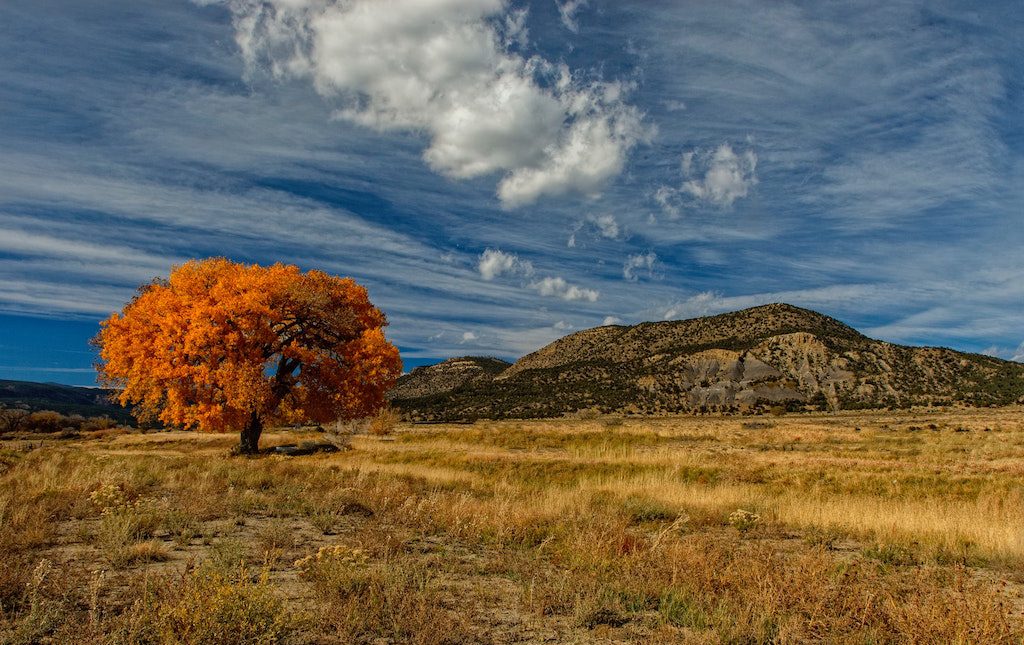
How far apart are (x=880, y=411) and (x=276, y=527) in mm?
88729

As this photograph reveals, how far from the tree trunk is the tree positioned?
0.16 feet

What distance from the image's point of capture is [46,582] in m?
6.09

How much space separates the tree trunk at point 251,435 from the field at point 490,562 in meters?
10.7

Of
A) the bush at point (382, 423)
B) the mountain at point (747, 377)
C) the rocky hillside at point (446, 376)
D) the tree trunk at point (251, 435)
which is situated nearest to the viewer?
the tree trunk at point (251, 435)

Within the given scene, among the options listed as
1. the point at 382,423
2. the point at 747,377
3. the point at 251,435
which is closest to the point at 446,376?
the point at 747,377

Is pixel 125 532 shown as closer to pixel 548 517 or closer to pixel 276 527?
pixel 276 527

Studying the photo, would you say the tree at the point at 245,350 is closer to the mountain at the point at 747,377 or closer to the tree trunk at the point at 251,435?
the tree trunk at the point at 251,435

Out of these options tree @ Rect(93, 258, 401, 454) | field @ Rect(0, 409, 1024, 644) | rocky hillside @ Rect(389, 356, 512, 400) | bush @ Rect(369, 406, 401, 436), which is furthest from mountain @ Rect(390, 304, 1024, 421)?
field @ Rect(0, 409, 1024, 644)

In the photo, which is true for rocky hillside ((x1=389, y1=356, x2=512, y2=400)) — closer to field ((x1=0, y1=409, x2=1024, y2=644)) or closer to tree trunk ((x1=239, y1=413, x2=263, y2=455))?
tree trunk ((x1=239, y1=413, x2=263, y2=455))

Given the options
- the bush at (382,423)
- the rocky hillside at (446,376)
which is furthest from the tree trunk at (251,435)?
the rocky hillside at (446,376)

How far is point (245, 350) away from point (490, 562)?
68.9 ft

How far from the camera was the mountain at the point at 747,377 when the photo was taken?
89.1m

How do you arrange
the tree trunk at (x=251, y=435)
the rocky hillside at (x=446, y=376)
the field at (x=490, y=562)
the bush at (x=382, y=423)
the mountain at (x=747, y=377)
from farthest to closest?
the rocky hillside at (x=446, y=376) → the mountain at (x=747, y=377) → the bush at (x=382, y=423) → the tree trunk at (x=251, y=435) → the field at (x=490, y=562)

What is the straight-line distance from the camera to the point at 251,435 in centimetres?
2861
